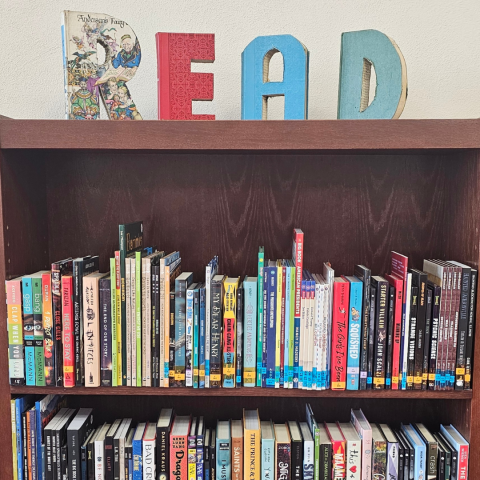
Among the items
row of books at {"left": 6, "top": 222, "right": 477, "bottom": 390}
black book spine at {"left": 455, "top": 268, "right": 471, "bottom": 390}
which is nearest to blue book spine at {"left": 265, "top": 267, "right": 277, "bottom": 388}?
row of books at {"left": 6, "top": 222, "right": 477, "bottom": 390}

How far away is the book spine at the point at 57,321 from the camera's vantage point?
100 centimetres

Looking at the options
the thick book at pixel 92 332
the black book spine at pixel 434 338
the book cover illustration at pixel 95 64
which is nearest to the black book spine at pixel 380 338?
the black book spine at pixel 434 338

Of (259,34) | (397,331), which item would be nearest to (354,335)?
(397,331)

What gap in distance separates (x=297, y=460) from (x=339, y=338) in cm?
34

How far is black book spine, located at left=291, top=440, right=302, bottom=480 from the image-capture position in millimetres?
1061

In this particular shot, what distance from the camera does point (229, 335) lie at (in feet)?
3.34

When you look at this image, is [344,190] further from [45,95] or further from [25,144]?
[45,95]

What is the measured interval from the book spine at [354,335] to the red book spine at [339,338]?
1 centimetres

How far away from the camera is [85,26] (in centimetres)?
102

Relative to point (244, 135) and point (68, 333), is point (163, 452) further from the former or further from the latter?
point (244, 135)

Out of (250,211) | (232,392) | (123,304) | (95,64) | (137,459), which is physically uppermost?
(95,64)

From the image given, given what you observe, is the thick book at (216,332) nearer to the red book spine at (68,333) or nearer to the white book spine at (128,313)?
the white book spine at (128,313)

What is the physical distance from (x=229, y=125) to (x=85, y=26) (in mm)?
453

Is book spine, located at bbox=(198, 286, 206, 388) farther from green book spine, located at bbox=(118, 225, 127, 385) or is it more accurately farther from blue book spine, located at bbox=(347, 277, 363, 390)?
blue book spine, located at bbox=(347, 277, 363, 390)
